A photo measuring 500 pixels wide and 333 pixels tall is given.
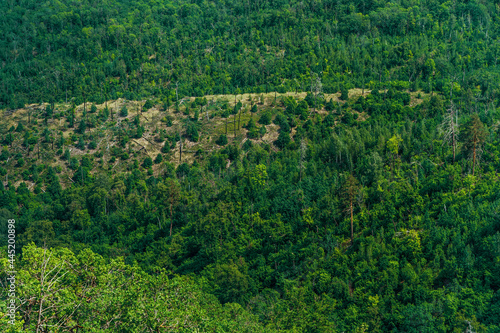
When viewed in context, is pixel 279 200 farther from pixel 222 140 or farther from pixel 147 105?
pixel 147 105

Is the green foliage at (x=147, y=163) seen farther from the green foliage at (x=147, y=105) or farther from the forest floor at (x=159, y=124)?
the green foliage at (x=147, y=105)

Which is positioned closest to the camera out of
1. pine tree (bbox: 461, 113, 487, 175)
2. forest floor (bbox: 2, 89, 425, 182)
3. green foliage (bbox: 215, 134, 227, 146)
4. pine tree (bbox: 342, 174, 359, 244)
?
pine tree (bbox: 342, 174, 359, 244)

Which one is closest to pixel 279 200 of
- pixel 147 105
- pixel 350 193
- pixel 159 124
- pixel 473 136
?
pixel 350 193

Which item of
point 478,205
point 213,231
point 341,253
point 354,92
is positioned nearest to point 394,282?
point 341,253

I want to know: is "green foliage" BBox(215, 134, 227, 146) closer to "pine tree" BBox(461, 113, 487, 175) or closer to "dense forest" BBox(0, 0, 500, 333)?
"dense forest" BBox(0, 0, 500, 333)

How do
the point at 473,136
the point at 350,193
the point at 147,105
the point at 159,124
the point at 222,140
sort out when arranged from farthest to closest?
the point at 147,105 → the point at 159,124 → the point at 222,140 → the point at 473,136 → the point at 350,193

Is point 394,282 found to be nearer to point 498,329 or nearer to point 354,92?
point 498,329

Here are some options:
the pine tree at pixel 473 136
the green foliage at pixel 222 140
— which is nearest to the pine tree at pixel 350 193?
the pine tree at pixel 473 136

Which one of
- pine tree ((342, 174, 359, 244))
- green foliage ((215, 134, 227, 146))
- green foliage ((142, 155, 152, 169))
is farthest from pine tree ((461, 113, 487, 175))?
green foliage ((142, 155, 152, 169))
